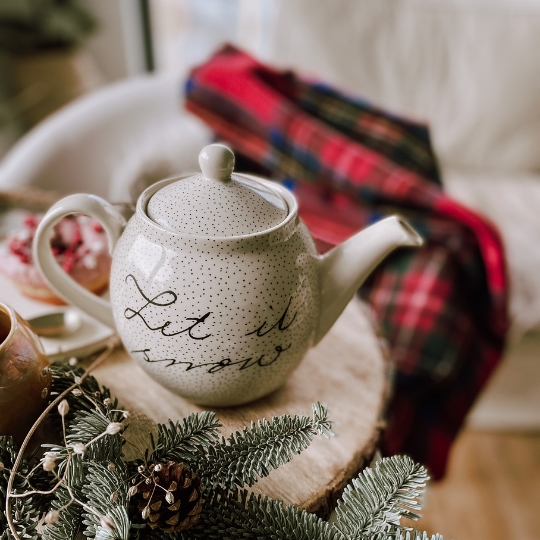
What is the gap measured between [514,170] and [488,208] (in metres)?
0.25

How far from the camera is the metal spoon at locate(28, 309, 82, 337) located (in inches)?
20.6

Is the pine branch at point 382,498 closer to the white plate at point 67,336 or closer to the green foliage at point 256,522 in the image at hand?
the green foliage at point 256,522

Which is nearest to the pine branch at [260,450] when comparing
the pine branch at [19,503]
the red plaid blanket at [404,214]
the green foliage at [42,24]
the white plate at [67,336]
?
the pine branch at [19,503]

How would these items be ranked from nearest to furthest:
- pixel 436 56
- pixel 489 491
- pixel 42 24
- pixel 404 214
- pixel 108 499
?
1. pixel 108 499
2. pixel 404 214
3. pixel 489 491
4. pixel 436 56
5. pixel 42 24

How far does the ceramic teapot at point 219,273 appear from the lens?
371mm

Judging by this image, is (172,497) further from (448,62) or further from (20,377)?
(448,62)

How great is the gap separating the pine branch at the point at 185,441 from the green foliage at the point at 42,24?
1717 mm

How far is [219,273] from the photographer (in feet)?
1.21

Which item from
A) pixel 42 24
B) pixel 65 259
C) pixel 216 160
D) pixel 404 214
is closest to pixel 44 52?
pixel 42 24

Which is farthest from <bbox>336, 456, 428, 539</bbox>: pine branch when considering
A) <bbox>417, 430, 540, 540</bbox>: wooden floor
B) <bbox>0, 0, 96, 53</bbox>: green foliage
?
<bbox>0, 0, 96, 53</bbox>: green foliage

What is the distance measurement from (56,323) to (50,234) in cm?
13

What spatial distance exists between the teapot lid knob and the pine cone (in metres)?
0.20

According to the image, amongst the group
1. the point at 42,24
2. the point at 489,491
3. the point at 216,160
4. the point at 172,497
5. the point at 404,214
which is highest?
the point at 216,160

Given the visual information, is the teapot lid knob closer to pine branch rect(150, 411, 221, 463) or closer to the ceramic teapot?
the ceramic teapot
